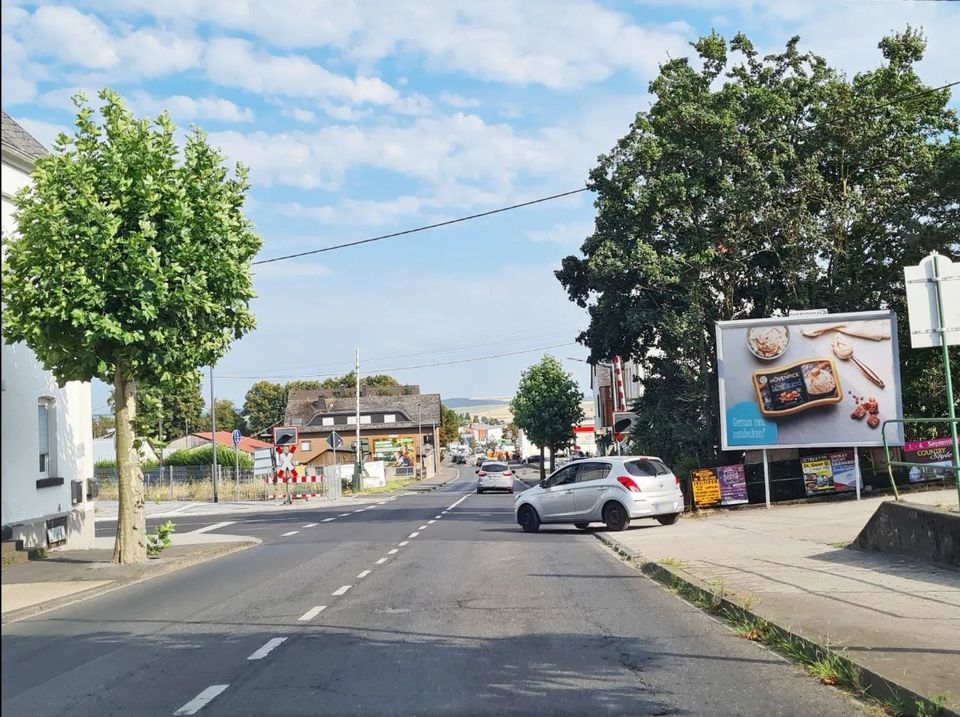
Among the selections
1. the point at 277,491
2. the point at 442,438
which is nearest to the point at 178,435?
the point at 442,438

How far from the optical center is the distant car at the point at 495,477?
2132 inches

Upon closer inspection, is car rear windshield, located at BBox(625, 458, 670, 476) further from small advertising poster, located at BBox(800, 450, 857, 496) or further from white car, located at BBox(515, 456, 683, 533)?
small advertising poster, located at BBox(800, 450, 857, 496)

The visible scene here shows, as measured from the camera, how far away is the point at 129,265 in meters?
14.6

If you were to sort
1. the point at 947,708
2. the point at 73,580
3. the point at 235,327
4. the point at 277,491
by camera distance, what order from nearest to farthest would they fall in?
1. the point at 947,708
2. the point at 73,580
3. the point at 235,327
4. the point at 277,491

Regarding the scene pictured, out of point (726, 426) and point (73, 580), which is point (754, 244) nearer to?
point (726, 426)

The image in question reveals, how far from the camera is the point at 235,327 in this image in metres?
16.9

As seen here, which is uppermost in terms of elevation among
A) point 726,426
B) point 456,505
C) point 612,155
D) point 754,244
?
point 612,155

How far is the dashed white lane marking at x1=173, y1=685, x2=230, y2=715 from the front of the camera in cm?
652

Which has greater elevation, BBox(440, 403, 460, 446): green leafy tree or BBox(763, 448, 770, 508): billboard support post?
BBox(440, 403, 460, 446): green leafy tree

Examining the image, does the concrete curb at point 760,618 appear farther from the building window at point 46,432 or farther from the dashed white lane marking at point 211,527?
the dashed white lane marking at point 211,527

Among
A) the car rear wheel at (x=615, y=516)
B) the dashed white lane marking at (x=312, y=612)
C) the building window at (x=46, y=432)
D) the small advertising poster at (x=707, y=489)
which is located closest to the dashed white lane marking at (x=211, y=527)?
the building window at (x=46, y=432)

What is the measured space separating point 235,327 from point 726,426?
14.6 m

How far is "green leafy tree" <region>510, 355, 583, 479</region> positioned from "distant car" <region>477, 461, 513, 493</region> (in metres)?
11.6

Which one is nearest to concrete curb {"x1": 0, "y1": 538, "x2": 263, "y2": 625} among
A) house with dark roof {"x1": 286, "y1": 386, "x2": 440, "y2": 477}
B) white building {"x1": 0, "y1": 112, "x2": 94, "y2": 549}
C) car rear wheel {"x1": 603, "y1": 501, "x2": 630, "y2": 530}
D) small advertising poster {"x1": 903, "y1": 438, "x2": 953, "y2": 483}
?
white building {"x1": 0, "y1": 112, "x2": 94, "y2": 549}
